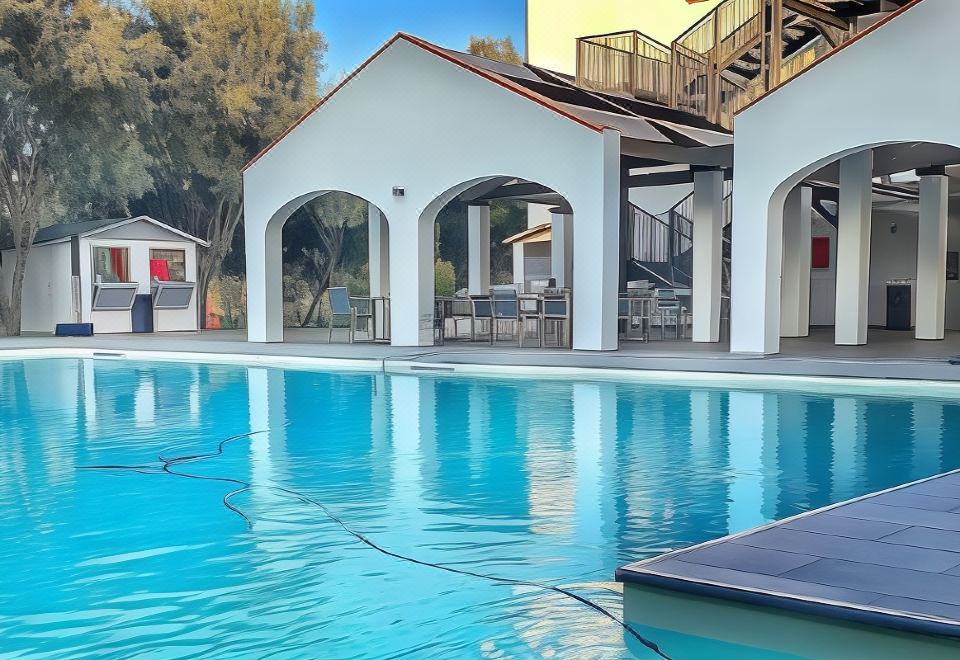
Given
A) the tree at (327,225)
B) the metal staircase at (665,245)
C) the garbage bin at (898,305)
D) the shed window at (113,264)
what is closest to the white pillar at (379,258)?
the metal staircase at (665,245)

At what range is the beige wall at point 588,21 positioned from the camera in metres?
31.6

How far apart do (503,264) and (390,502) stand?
34040 millimetres

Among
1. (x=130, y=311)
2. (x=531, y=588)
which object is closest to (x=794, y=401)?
(x=531, y=588)

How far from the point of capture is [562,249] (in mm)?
24594

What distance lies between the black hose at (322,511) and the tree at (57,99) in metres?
14.8

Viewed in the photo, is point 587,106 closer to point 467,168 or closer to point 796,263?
point 467,168

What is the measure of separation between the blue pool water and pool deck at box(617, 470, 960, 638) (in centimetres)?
46

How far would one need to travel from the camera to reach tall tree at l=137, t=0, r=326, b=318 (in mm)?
25719

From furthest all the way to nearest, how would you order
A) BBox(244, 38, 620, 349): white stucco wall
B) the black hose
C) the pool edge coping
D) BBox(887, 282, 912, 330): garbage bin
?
1. BBox(887, 282, 912, 330): garbage bin
2. BBox(244, 38, 620, 349): white stucco wall
3. the pool edge coping
4. the black hose

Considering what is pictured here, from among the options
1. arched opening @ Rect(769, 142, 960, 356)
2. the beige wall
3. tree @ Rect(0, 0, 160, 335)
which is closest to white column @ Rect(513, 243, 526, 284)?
the beige wall

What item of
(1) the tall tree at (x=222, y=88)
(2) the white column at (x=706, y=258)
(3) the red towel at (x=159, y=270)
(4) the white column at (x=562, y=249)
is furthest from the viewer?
(1) the tall tree at (x=222, y=88)

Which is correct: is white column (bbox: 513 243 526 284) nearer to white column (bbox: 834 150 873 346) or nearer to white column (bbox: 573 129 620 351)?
white column (bbox: 834 150 873 346)

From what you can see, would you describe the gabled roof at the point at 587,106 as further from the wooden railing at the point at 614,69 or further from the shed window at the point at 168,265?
the shed window at the point at 168,265

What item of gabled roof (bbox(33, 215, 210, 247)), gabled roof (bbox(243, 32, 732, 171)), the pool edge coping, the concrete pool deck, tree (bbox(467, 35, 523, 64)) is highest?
tree (bbox(467, 35, 523, 64))
